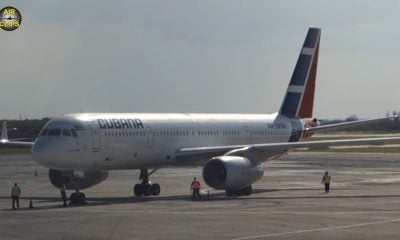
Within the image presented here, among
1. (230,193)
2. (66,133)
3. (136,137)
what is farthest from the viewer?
(230,193)

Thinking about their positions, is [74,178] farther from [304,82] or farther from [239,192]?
[304,82]

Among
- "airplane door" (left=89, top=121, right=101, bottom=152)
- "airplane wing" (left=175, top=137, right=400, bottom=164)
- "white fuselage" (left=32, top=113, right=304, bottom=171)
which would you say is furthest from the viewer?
"airplane wing" (left=175, top=137, right=400, bottom=164)

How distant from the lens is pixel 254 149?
155ft

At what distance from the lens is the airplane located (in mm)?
42469

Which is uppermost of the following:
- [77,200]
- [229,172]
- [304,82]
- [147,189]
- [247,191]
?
[304,82]

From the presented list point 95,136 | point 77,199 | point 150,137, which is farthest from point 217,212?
point 150,137

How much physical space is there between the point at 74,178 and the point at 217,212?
404 inches

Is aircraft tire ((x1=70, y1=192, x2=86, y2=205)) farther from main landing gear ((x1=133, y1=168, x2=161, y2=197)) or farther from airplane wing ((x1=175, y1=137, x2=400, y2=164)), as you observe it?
airplane wing ((x1=175, y1=137, x2=400, y2=164))

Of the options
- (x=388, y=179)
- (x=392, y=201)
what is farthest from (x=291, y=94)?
(x=392, y=201)

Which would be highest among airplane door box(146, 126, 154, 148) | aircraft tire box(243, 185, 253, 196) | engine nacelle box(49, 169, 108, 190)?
airplane door box(146, 126, 154, 148)

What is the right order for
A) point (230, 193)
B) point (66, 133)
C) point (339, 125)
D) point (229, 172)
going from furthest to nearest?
point (339, 125)
point (230, 193)
point (229, 172)
point (66, 133)

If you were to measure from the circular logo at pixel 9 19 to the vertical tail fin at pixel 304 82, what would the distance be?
19.3 metres

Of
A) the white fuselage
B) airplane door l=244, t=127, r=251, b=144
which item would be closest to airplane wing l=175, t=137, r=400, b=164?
the white fuselage

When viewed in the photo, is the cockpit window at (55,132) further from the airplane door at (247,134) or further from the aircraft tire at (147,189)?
the airplane door at (247,134)
